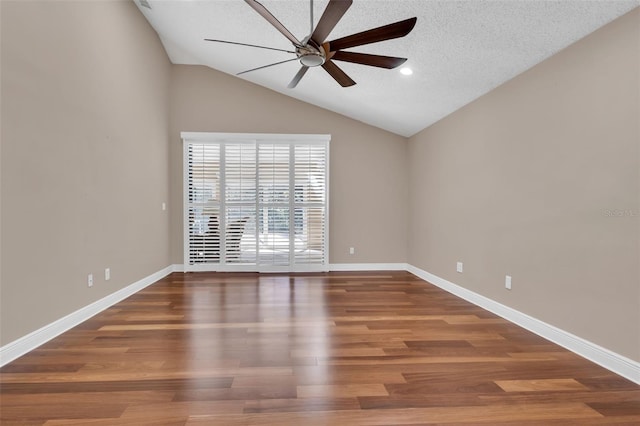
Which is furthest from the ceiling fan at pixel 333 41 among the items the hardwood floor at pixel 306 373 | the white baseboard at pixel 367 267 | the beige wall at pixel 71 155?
the white baseboard at pixel 367 267

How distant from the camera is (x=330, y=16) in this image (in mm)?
1893

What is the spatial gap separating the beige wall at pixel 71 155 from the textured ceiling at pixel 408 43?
90 cm

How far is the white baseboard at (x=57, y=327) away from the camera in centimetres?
209

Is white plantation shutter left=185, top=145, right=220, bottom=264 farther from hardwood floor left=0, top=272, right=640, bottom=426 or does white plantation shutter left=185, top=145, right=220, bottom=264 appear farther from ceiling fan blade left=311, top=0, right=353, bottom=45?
ceiling fan blade left=311, top=0, right=353, bottom=45

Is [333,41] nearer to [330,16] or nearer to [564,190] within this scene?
[330,16]

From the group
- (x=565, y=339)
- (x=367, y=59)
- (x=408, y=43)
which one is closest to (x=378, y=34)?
(x=367, y=59)

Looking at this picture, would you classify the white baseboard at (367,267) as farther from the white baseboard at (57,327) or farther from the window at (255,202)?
the white baseboard at (57,327)

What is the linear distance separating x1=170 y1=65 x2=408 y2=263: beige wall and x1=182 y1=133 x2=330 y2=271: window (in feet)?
0.59

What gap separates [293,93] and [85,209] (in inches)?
137

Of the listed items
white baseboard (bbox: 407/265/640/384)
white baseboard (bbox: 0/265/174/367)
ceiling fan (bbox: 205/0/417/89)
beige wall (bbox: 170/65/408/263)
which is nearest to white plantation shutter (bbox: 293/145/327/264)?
beige wall (bbox: 170/65/408/263)

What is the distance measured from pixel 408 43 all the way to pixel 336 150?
2654 mm

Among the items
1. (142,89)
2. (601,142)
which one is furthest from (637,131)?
(142,89)

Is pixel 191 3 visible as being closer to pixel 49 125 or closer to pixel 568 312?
pixel 49 125

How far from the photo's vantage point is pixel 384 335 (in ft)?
8.45
